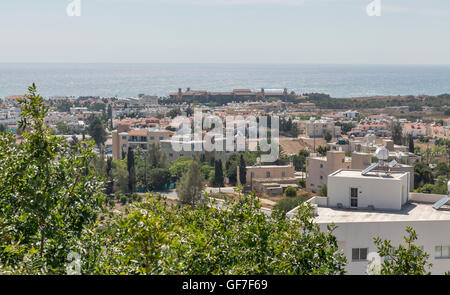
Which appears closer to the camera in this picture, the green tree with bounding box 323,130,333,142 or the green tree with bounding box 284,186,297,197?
the green tree with bounding box 284,186,297,197

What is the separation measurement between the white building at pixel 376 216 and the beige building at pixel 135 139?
1761cm

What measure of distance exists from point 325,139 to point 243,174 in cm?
1310

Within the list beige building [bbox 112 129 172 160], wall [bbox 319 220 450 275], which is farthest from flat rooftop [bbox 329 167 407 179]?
beige building [bbox 112 129 172 160]

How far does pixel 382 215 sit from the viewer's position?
6.21 m

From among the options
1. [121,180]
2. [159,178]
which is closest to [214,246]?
[121,180]

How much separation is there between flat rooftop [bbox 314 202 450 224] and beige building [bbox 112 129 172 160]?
18.1 meters

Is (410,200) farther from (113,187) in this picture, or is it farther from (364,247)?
(113,187)

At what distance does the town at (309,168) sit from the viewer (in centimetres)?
570

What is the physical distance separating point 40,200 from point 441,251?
15.0 ft

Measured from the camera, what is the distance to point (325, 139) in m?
30.0

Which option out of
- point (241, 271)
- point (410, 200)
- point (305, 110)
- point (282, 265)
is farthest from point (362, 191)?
point (305, 110)

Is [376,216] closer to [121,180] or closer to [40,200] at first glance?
[40,200]

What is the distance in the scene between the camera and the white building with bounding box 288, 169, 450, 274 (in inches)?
223

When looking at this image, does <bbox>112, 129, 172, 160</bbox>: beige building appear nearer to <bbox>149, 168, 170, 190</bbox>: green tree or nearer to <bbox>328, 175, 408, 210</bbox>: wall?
<bbox>149, 168, 170, 190</bbox>: green tree
